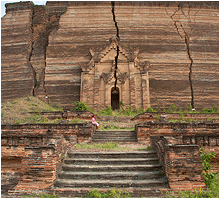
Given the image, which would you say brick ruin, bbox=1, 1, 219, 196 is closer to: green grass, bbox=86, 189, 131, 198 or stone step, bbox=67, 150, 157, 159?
stone step, bbox=67, 150, 157, 159

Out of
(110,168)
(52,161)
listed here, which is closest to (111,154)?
(110,168)

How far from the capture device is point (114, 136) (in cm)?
1003

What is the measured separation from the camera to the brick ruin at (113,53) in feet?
59.8

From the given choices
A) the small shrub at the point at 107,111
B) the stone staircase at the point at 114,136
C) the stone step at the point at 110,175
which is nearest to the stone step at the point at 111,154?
the stone step at the point at 110,175

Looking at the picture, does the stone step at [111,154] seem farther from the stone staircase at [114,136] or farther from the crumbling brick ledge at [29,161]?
the stone staircase at [114,136]

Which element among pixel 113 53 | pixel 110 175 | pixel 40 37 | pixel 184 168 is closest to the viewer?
pixel 184 168

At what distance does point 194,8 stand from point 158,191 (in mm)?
23333

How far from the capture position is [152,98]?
18500 mm

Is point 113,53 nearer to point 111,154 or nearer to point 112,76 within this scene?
point 112,76

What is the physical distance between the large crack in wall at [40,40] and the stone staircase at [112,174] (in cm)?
1404

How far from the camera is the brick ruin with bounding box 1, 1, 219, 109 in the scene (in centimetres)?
1823

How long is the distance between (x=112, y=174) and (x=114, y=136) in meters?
4.79

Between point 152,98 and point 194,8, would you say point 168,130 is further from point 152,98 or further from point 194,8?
point 194,8

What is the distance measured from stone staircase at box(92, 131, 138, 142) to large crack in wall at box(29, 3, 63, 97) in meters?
10.4
